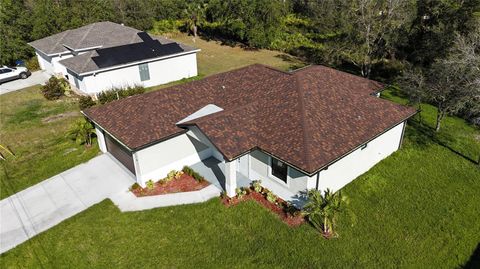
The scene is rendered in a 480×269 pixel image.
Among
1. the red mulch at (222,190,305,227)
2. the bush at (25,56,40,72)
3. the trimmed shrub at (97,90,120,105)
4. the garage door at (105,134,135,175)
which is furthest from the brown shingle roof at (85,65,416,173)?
the bush at (25,56,40,72)

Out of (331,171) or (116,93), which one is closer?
(331,171)

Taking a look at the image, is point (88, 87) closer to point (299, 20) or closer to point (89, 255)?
point (89, 255)

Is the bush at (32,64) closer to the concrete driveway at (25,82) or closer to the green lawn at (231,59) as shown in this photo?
the concrete driveway at (25,82)

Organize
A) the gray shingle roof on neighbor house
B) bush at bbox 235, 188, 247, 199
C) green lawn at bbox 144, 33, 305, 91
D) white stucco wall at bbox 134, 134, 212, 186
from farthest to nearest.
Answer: green lawn at bbox 144, 33, 305, 91, the gray shingle roof on neighbor house, white stucco wall at bbox 134, 134, 212, 186, bush at bbox 235, 188, 247, 199

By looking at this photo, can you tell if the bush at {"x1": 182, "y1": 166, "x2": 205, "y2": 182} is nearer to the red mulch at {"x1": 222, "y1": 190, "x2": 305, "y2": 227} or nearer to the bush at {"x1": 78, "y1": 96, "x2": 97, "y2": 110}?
the red mulch at {"x1": 222, "y1": 190, "x2": 305, "y2": 227}

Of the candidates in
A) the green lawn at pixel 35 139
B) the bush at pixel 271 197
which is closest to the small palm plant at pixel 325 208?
Answer: the bush at pixel 271 197

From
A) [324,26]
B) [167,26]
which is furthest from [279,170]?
[167,26]

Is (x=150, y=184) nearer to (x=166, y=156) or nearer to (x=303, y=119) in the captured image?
(x=166, y=156)
